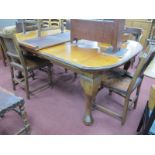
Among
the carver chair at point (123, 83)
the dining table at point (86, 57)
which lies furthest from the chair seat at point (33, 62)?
the carver chair at point (123, 83)

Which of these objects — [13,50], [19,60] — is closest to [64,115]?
[19,60]

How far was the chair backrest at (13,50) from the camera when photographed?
1.89 m

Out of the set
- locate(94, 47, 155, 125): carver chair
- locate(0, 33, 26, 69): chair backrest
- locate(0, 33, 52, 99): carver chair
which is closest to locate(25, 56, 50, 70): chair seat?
locate(0, 33, 52, 99): carver chair

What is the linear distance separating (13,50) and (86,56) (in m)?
0.98

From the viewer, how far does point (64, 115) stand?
2.00m

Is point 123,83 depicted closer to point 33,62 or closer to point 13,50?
point 33,62

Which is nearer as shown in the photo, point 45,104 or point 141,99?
point 45,104

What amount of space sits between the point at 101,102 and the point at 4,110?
1.33m

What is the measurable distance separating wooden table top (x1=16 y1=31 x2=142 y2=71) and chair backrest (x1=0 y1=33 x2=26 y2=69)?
281 millimetres

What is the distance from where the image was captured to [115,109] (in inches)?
83.8

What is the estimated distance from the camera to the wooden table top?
1.49 meters

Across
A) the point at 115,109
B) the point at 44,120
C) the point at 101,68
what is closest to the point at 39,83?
the point at 44,120

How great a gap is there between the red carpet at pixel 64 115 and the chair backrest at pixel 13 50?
0.49 meters
